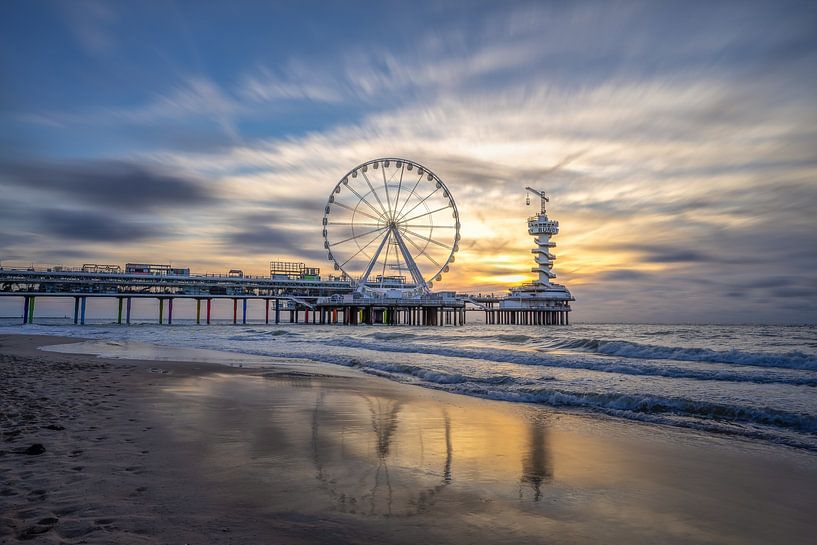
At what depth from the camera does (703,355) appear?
17.6 metres

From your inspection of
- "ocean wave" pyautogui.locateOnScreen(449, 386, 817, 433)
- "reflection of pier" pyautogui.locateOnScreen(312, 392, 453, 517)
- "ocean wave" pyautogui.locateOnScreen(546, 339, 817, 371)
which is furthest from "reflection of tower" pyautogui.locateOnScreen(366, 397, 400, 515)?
"ocean wave" pyautogui.locateOnScreen(546, 339, 817, 371)

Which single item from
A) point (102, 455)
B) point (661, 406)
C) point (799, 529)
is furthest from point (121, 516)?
point (661, 406)

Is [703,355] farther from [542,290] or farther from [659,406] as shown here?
[542,290]

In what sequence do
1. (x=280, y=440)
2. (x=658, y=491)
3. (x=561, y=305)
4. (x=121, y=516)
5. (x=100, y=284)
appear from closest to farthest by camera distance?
(x=121, y=516), (x=658, y=491), (x=280, y=440), (x=100, y=284), (x=561, y=305)

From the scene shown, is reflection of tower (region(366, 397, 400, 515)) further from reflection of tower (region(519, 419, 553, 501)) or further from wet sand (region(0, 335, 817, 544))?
reflection of tower (region(519, 419, 553, 501))

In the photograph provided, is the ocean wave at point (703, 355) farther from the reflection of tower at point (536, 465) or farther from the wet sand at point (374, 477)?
the reflection of tower at point (536, 465)

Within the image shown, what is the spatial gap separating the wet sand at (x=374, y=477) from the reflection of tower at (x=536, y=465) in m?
0.03

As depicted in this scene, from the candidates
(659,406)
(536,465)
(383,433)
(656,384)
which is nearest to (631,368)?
(656,384)

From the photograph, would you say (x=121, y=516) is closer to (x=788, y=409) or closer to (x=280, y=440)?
(x=280, y=440)

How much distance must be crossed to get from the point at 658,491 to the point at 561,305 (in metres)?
81.2

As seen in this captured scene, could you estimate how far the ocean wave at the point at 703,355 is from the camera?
15.3m

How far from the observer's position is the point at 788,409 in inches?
320

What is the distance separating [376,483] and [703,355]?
657 inches

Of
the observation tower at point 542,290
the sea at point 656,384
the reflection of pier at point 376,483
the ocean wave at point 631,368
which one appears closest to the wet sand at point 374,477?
the reflection of pier at point 376,483
